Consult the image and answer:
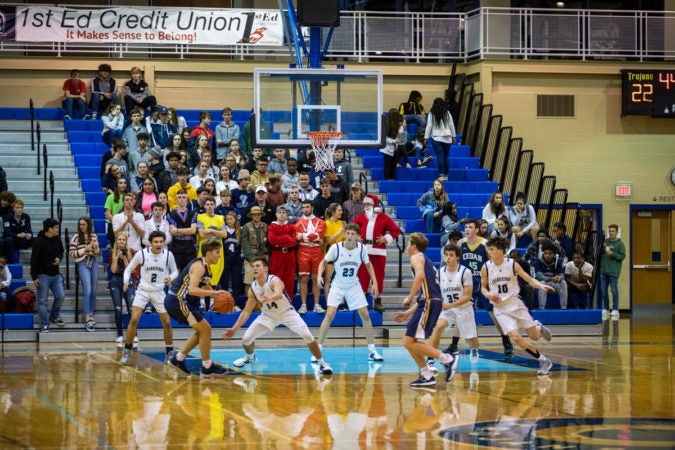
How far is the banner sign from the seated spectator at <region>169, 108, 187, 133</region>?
119 inches

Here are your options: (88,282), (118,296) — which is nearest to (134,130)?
(88,282)

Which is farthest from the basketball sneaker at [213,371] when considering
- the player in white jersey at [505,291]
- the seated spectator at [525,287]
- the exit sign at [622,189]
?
the exit sign at [622,189]

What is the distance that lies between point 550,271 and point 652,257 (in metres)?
8.74

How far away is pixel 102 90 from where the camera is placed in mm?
25547

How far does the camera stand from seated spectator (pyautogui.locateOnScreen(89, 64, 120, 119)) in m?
25.4

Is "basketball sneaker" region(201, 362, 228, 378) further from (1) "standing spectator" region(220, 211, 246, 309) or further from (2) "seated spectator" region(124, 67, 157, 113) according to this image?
(2) "seated spectator" region(124, 67, 157, 113)

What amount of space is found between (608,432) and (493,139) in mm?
17004

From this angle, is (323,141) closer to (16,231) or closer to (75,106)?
(16,231)

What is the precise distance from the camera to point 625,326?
23359 millimetres

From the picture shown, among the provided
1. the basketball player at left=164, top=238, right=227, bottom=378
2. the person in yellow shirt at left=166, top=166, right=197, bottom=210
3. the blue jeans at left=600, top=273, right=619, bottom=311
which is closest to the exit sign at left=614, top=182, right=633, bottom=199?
the blue jeans at left=600, top=273, right=619, bottom=311

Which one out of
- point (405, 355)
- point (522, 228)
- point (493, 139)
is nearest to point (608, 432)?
point (405, 355)

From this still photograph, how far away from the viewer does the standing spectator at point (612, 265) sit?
81.8ft

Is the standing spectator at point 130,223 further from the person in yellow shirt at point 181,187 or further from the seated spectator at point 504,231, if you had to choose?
the seated spectator at point 504,231

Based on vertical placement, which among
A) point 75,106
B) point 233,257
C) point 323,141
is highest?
point 75,106
